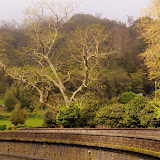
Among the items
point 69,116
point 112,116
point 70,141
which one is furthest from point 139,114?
point 69,116

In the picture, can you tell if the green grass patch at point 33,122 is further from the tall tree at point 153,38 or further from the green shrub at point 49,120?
the tall tree at point 153,38

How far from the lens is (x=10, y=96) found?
57312 millimetres

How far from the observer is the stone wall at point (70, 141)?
38.7ft

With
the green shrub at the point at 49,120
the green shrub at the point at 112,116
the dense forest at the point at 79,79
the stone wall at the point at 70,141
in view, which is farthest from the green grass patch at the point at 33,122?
the green shrub at the point at 112,116

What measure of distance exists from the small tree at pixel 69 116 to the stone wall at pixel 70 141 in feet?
9.94

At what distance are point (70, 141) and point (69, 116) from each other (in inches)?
250

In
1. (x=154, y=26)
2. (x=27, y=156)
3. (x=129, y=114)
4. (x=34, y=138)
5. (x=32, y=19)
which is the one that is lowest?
(x=27, y=156)

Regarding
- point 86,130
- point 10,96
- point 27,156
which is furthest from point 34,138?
point 10,96

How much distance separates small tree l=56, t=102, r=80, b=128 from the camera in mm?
23734

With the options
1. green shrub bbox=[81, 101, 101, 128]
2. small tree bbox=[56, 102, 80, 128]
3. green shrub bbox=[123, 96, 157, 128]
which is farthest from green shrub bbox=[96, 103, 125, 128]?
small tree bbox=[56, 102, 80, 128]

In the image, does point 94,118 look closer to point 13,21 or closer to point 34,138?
point 34,138

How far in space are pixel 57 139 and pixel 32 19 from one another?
17.5 metres

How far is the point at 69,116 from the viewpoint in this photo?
2372 cm

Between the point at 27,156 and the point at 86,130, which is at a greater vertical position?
the point at 86,130
